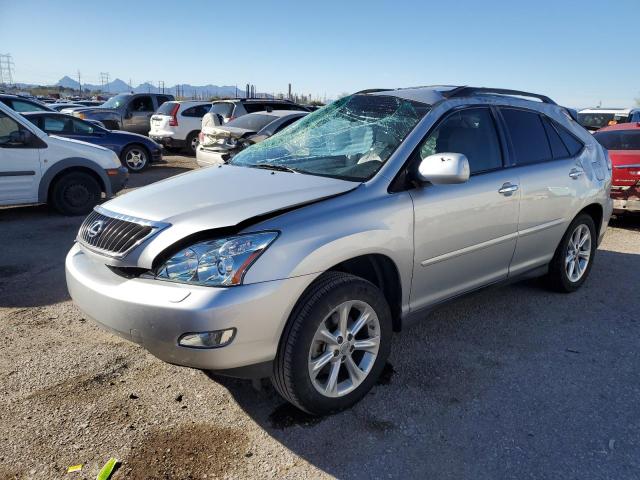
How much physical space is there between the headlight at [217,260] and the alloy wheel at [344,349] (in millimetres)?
511

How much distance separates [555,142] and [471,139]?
3.62 feet

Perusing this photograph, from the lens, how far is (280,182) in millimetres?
3098

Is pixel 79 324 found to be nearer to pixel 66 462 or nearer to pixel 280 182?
pixel 66 462

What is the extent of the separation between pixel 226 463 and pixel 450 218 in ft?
6.19

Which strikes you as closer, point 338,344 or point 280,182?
point 338,344

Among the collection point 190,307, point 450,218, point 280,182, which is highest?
point 280,182

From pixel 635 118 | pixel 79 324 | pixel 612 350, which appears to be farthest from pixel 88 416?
pixel 635 118

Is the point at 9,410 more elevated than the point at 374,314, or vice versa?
the point at 374,314

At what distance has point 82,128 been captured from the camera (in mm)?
11141

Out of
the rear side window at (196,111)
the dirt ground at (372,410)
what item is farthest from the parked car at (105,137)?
the dirt ground at (372,410)

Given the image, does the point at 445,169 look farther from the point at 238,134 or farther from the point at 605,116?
the point at 605,116

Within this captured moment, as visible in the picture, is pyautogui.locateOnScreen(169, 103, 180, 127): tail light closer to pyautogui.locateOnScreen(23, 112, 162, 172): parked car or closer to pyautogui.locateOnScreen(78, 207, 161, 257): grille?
pyautogui.locateOnScreen(23, 112, 162, 172): parked car

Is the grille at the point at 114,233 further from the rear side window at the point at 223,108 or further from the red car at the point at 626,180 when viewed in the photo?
the rear side window at the point at 223,108

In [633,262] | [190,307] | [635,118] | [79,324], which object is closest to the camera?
[190,307]
